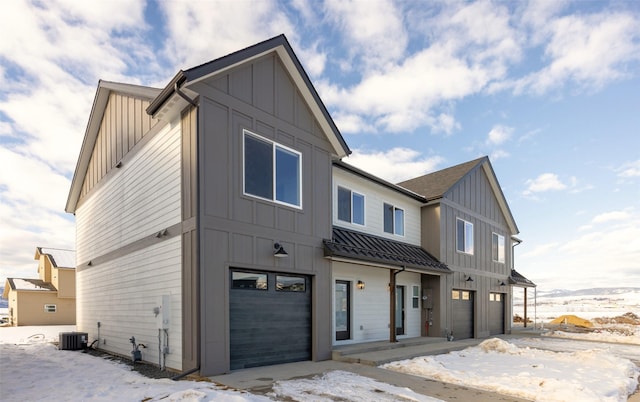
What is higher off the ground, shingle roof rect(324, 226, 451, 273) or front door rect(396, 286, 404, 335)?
shingle roof rect(324, 226, 451, 273)

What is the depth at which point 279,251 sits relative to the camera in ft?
28.0

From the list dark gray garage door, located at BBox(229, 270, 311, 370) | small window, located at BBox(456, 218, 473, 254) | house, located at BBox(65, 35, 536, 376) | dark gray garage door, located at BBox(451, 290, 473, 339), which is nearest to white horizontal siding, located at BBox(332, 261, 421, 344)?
house, located at BBox(65, 35, 536, 376)

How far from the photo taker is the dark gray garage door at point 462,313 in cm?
1535

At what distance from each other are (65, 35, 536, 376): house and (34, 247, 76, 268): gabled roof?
50.9 ft

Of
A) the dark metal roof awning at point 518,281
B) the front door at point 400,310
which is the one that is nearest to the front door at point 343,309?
the front door at point 400,310

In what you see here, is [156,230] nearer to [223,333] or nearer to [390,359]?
[223,333]

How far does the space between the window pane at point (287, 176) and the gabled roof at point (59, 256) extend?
23084 millimetres

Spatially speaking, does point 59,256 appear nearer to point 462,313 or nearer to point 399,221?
point 399,221

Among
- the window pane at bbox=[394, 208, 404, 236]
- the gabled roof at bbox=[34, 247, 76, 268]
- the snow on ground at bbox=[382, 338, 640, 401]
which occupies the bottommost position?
the snow on ground at bbox=[382, 338, 640, 401]

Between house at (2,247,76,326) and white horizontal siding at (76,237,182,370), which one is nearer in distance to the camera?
white horizontal siding at (76,237,182,370)

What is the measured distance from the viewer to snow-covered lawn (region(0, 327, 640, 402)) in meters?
6.04

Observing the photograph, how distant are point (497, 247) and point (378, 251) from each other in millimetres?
10282

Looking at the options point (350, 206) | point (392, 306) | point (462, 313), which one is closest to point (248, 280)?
point (350, 206)

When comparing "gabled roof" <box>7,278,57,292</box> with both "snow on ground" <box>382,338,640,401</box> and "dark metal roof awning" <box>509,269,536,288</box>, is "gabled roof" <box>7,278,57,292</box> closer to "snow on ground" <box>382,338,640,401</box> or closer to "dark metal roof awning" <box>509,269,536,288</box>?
"snow on ground" <box>382,338,640,401</box>
